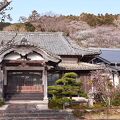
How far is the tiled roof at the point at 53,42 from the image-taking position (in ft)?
88.8

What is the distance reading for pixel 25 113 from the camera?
17438 millimetres

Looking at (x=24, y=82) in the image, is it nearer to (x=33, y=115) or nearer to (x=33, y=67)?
(x=33, y=67)

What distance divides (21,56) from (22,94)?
301cm

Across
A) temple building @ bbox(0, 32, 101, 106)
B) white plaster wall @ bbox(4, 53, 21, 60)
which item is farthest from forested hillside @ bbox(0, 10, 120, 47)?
white plaster wall @ bbox(4, 53, 21, 60)

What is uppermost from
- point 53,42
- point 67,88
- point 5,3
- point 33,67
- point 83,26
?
point 83,26

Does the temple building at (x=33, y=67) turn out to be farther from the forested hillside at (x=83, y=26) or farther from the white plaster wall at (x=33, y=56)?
the forested hillside at (x=83, y=26)

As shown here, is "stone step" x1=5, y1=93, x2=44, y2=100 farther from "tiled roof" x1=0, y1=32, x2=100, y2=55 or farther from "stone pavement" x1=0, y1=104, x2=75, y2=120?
"stone pavement" x1=0, y1=104, x2=75, y2=120

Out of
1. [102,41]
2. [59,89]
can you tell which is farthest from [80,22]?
[59,89]

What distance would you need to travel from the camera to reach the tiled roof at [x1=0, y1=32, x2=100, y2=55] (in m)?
27.1

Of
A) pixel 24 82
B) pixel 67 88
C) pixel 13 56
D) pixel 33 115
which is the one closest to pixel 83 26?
pixel 24 82

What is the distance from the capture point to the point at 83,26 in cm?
7075

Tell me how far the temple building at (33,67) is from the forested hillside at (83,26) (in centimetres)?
2807

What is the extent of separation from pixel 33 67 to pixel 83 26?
48624 mm

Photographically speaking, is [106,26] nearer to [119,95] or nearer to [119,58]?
[119,58]
